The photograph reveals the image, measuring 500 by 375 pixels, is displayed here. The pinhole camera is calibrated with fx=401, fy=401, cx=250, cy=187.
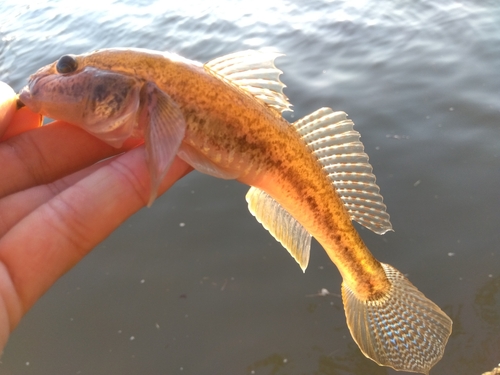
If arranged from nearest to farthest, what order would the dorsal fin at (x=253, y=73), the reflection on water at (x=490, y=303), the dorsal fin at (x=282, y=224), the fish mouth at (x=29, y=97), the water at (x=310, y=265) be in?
the dorsal fin at (x=253, y=73)
the fish mouth at (x=29, y=97)
the dorsal fin at (x=282, y=224)
the reflection on water at (x=490, y=303)
the water at (x=310, y=265)

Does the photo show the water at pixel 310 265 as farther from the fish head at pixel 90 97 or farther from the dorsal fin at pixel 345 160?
the fish head at pixel 90 97

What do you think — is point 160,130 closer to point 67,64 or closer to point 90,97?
point 90,97

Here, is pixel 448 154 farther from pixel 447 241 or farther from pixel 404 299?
pixel 404 299

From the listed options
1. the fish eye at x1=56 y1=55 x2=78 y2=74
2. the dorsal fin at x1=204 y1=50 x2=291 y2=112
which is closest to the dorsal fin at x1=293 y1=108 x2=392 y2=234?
the dorsal fin at x1=204 y1=50 x2=291 y2=112

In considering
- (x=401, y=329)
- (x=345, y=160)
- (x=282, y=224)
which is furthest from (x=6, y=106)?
(x=401, y=329)

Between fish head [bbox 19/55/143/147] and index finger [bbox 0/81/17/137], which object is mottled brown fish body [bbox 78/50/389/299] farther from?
index finger [bbox 0/81/17/137]

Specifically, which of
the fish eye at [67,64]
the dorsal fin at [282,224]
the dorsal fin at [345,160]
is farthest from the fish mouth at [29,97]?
the dorsal fin at [345,160]

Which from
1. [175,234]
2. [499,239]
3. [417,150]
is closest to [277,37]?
[417,150]
